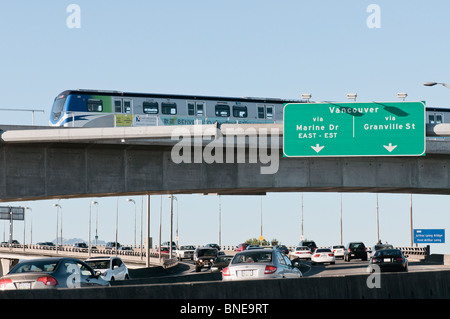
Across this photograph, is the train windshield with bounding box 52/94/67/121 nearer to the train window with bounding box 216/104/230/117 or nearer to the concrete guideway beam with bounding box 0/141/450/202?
the train window with bounding box 216/104/230/117

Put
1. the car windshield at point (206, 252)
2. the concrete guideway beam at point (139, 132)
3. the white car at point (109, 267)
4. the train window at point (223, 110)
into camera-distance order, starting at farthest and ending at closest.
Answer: the car windshield at point (206, 252) < the train window at point (223, 110) < the concrete guideway beam at point (139, 132) < the white car at point (109, 267)

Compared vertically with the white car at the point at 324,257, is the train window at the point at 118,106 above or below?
above

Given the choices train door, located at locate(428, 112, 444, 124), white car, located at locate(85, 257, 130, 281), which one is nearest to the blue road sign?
train door, located at locate(428, 112, 444, 124)

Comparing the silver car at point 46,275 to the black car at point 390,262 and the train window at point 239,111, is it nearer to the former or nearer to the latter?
the black car at point 390,262

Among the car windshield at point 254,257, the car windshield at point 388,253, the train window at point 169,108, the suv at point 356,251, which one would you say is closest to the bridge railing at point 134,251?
the suv at point 356,251

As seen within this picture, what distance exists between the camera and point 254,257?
24.2 meters

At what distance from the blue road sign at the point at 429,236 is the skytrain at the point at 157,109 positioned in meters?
20.2

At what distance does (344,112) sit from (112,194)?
43.2 ft

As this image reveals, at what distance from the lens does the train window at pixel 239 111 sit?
54.4 m

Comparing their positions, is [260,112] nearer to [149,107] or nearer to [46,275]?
[149,107]

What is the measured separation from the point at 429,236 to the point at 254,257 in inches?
2181
